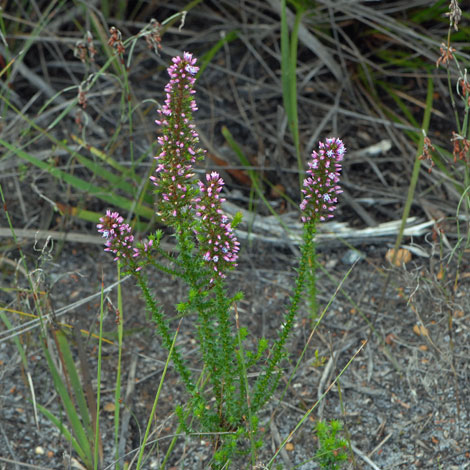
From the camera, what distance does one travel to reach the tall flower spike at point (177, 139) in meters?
1.53

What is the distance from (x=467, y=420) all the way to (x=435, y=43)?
1414mm

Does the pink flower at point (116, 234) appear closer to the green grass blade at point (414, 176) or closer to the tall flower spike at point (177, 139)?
the tall flower spike at point (177, 139)

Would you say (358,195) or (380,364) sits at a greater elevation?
(358,195)

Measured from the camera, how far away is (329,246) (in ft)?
9.11

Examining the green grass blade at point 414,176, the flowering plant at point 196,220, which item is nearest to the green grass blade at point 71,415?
the flowering plant at point 196,220

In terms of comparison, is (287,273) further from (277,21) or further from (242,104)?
(277,21)

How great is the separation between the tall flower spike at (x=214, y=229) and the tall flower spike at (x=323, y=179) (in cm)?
19

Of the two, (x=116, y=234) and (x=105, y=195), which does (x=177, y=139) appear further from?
(x=105, y=195)

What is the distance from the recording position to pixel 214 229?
1546 mm

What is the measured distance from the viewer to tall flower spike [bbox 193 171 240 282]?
4.99ft

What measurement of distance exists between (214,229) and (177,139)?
217 mm

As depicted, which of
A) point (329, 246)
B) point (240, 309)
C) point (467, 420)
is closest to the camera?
point (467, 420)

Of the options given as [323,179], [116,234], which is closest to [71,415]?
Answer: [116,234]

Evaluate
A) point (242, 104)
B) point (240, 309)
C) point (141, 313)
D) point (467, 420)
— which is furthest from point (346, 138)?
point (467, 420)
